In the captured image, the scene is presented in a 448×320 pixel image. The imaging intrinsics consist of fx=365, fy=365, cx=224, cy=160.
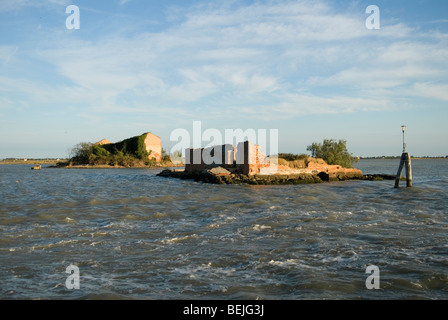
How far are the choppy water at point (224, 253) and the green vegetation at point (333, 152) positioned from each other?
87.5 ft

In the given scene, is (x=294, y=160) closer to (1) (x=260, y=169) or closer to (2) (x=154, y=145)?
(1) (x=260, y=169)

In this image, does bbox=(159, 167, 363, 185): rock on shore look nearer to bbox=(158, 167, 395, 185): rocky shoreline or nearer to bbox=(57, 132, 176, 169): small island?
bbox=(158, 167, 395, 185): rocky shoreline

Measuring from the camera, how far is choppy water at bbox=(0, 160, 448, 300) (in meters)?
5.45

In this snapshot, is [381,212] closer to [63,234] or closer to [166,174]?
[63,234]

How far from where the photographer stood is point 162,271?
6.34m

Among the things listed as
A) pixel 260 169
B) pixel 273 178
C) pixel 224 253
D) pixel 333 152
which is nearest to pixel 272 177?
pixel 273 178

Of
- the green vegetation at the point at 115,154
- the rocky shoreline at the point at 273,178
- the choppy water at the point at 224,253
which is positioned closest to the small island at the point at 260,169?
the rocky shoreline at the point at 273,178

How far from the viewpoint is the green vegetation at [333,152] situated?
39.8 m

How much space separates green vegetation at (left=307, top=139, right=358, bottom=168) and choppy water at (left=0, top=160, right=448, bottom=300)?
1051 inches

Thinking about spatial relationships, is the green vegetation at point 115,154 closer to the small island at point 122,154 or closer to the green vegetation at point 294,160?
the small island at point 122,154

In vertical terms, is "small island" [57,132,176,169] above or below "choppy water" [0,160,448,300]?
above

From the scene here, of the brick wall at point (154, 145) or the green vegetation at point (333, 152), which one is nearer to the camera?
the green vegetation at point (333, 152)

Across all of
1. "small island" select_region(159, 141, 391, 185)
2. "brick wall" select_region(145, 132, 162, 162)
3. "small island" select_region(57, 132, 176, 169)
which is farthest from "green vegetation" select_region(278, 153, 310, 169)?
"brick wall" select_region(145, 132, 162, 162)
